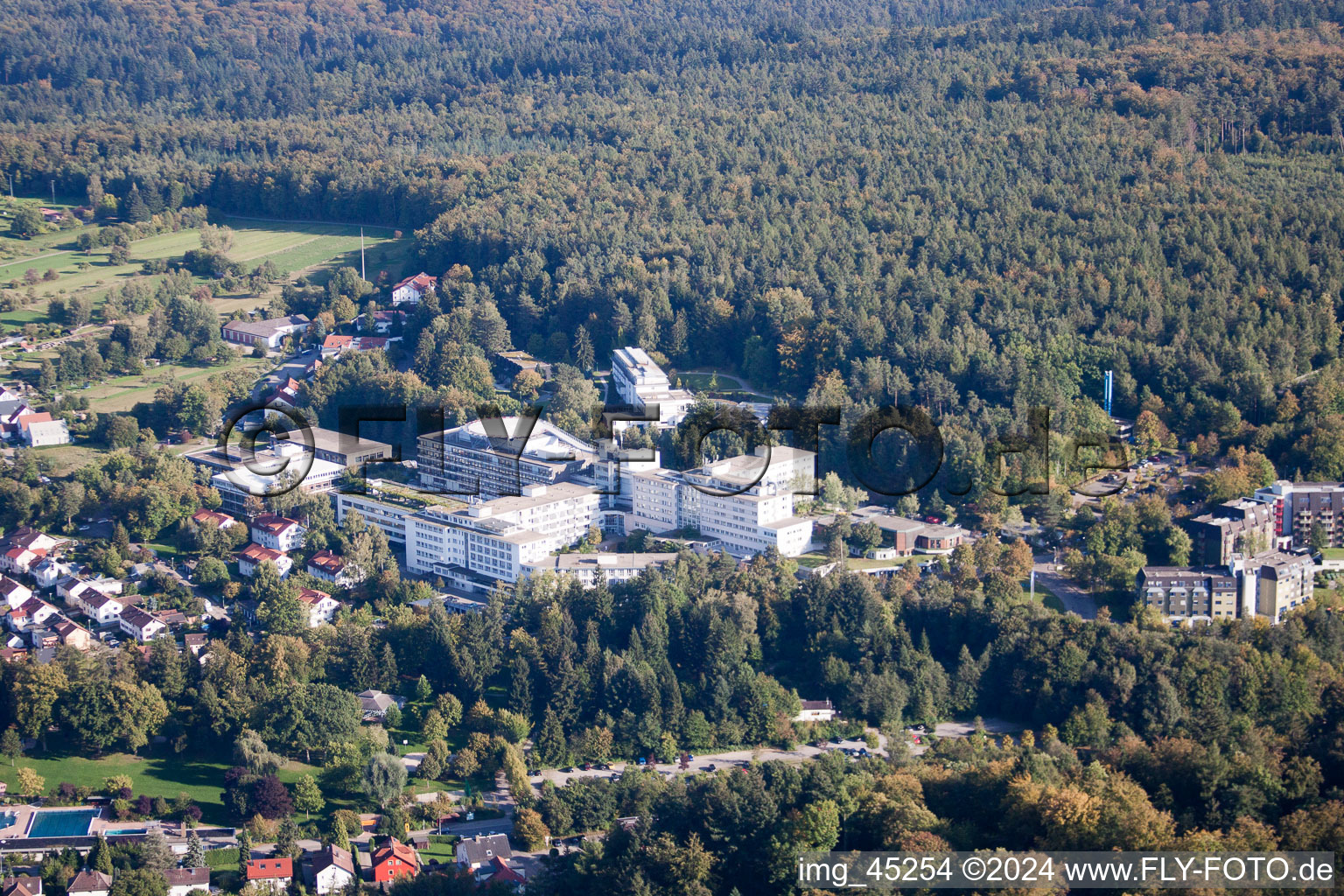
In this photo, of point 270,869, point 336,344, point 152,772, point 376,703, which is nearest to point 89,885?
point 270,869

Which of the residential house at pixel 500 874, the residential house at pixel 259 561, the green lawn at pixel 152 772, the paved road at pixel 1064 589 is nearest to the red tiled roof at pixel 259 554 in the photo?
the residential house at pixel 259 561

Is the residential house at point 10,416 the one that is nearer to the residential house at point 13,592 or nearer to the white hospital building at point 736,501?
the residential house at point 13,592

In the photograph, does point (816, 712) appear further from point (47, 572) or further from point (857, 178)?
point (857, 178)

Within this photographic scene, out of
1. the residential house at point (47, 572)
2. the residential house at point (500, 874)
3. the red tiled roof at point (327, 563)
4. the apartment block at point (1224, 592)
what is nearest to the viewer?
the residential house at point (500, 874)

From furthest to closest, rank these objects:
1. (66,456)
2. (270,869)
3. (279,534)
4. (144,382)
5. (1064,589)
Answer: (144,382) < (66,456) < (279,534) < (1064,589) < (270,869)

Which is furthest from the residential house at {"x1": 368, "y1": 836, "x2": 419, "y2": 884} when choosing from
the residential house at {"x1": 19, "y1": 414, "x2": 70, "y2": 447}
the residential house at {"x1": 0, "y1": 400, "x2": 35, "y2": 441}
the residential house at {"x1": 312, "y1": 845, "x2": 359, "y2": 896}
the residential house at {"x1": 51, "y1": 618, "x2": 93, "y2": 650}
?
the residential house at {"x1": 0, "y1": 400, "x2": 35, "y2": 441}

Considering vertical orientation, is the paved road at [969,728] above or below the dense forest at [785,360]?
below

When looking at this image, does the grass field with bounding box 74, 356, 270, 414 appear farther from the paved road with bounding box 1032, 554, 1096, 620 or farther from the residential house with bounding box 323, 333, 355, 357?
the paved road with bounding box 1032, 554, 1096, 620
